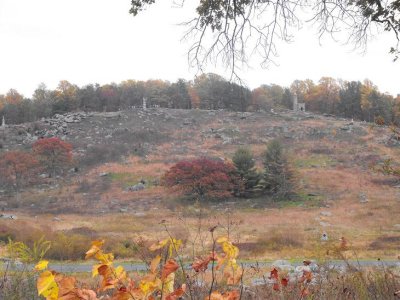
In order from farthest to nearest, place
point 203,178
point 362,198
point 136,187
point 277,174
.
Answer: point 136,187 → point 277,174 → point 203,178 → point 362,198

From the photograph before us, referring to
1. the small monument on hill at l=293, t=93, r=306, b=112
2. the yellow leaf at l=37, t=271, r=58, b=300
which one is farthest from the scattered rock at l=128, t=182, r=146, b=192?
the small monument on hill at l=293, t=93, r=306, b=112

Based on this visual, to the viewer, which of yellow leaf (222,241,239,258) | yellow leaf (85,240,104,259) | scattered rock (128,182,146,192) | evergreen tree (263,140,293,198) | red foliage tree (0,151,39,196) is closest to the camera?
yellow leaf (85,240,104,259)

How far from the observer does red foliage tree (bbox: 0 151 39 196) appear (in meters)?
39.9

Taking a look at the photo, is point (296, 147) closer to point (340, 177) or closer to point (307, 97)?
point (340, 177)

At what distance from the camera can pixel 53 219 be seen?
91.9 ft

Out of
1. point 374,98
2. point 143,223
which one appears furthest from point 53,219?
point 374,98

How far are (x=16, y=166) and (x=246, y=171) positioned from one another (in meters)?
21.8

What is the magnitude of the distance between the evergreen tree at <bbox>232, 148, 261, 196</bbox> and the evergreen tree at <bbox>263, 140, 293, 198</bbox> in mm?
1008

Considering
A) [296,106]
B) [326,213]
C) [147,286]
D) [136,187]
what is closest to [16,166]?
[136,187]

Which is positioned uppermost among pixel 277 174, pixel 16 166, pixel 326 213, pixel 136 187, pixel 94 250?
pixel 94 250

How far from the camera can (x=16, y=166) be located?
3994 centimetres

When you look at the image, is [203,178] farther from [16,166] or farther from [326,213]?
[16,166]

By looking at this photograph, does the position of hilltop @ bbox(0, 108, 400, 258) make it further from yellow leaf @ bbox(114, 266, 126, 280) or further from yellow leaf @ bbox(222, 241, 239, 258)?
yellow leaf @ bbox(114, 266, 126, 280)

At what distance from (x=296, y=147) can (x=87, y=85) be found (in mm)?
49019
